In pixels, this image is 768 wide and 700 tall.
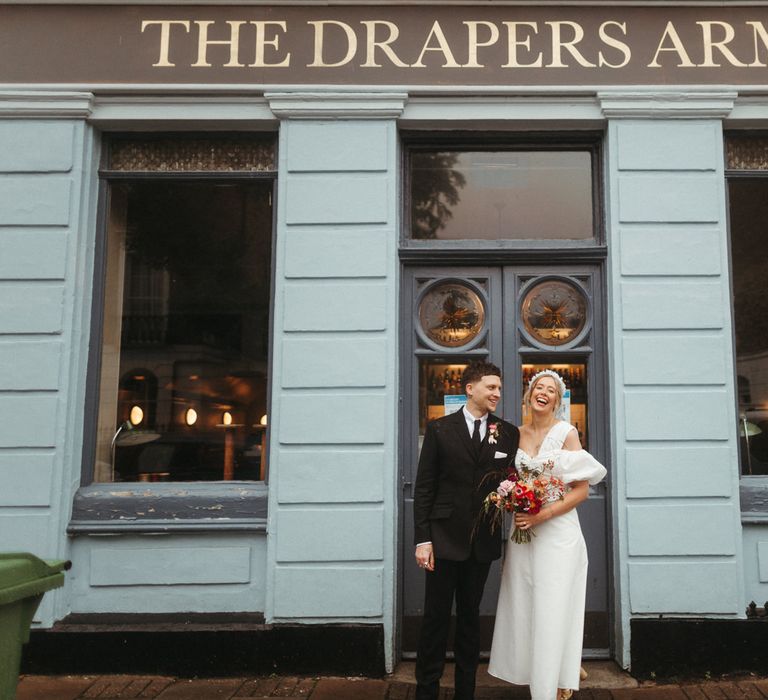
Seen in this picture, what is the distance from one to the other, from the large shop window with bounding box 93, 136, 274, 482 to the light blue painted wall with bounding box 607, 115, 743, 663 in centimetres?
280

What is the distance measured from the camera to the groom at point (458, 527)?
430 cm

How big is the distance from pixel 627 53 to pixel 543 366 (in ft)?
8.52

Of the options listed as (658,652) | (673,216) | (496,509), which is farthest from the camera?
(673,216)

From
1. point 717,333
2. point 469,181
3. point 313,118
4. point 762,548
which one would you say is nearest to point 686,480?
point 762,548

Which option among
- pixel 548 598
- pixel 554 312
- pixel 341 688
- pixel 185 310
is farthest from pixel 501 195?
pixel 341 688

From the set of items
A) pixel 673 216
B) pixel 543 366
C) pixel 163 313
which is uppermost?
pixel 673 216

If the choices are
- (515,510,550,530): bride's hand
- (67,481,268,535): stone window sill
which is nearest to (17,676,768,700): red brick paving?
(67,481,268,535): stone window sill

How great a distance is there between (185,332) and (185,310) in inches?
7.4

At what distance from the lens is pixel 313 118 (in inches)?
221

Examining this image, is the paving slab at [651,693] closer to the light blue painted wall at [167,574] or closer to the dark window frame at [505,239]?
the light blue painted wall at [167,574]

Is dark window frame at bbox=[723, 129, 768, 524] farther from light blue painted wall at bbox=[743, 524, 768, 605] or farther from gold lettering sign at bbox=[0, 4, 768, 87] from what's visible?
gold lettering sign at bbox=[0, 4, 768, 87]

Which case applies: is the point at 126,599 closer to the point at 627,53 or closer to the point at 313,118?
the point at 313,118

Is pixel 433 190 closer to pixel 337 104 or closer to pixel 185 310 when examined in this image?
pixel 337 104

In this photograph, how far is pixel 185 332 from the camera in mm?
5887
